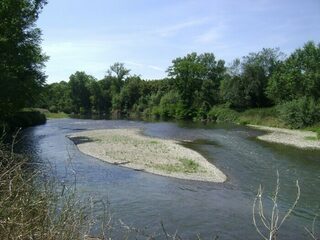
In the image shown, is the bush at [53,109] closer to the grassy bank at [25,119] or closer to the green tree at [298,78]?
the grassy bank at [25,119]

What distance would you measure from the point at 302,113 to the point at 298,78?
12.4 m

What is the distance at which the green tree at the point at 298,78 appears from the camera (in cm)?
6869

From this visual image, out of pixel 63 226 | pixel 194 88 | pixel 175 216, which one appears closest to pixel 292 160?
pixel 175 216

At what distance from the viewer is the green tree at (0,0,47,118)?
33469mm

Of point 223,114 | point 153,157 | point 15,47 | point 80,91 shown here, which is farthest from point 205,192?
point 80,91

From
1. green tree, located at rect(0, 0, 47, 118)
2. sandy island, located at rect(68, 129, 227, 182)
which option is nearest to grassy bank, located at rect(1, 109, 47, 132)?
green tree, located at rect(0, 0, 47, 118)

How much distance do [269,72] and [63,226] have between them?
85.7 m

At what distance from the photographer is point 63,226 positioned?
242 inches

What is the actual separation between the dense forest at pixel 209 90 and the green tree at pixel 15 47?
548 inches

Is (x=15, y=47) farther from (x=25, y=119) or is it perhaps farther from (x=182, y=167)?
(x=25, y=119)

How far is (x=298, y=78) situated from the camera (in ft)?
233

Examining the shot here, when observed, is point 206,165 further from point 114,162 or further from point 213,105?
→ point 213,105

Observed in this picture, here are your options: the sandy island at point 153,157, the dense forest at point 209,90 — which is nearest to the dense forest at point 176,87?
the dense forest at point 209,90

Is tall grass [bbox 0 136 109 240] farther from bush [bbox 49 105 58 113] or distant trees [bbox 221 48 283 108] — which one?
bush [bbox 49 105 58 113]
